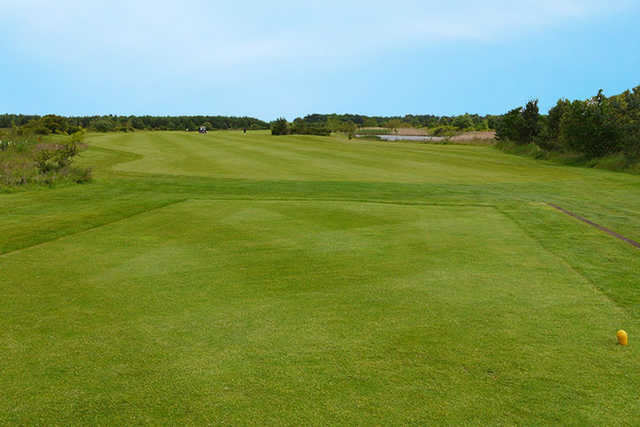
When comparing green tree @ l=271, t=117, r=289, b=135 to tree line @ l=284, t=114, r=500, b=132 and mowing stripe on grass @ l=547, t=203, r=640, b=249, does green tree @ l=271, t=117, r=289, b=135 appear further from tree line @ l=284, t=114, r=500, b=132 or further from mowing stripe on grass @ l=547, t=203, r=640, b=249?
mowing stripe on grass @ l=547, t=203, r=640, b=249

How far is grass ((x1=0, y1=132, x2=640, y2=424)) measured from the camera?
3.15 meters

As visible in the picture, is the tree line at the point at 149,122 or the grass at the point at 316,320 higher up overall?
the tree line at the point at 149,122

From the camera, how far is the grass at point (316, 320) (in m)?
3.15

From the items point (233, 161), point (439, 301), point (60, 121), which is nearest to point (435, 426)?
point (439, 301)

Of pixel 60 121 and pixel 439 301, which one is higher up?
pixel 60 121

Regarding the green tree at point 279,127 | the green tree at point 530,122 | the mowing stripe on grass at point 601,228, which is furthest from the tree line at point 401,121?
the mowing stripe on grass at point 601,228

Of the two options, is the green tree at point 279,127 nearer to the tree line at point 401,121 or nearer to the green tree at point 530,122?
the tree line at point 401,121

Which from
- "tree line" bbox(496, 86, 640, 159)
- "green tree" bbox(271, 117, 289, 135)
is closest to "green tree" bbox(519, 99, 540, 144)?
"tree line" bbox(496, 86, 640, 159)

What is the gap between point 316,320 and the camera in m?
4.46

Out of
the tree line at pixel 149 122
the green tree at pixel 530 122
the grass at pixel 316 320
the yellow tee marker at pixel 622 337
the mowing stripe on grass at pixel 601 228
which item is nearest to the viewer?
the grass at pixel 316 320

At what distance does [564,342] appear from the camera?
13.3 ft

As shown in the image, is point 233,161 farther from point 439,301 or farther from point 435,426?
point 435,426

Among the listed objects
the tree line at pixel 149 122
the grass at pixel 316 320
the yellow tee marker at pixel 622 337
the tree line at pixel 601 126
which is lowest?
the grass at pixel 316 320

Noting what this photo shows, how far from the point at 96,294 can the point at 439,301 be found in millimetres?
3968
